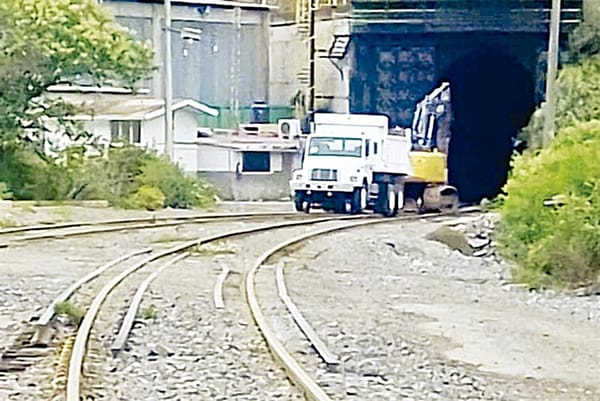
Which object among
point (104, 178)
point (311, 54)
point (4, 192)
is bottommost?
point (4, 192)

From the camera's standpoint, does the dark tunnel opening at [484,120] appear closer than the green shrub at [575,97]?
No

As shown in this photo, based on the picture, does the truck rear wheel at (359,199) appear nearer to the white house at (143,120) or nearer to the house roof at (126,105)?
the white house at (143,120)

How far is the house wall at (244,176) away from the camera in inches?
2095

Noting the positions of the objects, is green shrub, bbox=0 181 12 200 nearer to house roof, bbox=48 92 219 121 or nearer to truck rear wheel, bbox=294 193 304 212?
truck rear wheel, bbox=294 193 304 212

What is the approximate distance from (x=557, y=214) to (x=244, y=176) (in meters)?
35.0

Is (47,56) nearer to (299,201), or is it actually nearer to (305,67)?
(299,201)

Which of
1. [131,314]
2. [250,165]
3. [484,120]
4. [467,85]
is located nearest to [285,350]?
[131,314]

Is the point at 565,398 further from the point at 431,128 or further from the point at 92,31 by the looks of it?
the point at 431,128

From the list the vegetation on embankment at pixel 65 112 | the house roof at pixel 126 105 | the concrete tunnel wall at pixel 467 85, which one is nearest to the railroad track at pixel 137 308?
the vegetation on embankment at pixel 65 112

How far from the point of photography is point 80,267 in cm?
1986

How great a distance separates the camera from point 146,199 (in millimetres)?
35000

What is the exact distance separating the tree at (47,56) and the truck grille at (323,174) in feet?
19.5

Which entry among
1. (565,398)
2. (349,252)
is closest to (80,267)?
(349,252)

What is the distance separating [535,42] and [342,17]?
26.1 feet
